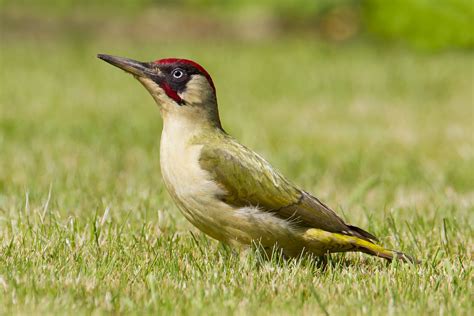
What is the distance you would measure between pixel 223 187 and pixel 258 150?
12.2 ft

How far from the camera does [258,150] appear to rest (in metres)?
7.86

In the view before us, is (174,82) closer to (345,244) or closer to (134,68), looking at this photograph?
(134,68)

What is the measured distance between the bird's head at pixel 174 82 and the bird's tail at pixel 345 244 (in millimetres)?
778

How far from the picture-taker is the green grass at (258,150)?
11.8 feet

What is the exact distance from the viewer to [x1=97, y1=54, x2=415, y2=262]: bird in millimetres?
4152

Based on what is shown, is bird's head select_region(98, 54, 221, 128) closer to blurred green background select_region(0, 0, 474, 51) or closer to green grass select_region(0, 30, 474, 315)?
green grass select_region(0, 30, 474, 315)

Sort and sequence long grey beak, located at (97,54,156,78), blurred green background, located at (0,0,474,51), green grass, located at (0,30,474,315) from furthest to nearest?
blurred green background, located at (0,0,474,51)
long grey beak, located at (97,54,156,78)
green grass, located at (0,30,474,315)

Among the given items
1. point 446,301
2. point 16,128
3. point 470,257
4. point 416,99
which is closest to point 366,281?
point 446,301

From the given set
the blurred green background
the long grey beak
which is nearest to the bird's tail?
the long grey beak

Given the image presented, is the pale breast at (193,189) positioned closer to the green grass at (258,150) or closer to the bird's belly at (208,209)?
the bird's belly at (208,209)

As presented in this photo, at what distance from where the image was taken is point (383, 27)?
15.3 m

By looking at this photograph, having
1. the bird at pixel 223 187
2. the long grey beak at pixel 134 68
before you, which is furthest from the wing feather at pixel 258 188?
the long grey beak at pixel 134 68

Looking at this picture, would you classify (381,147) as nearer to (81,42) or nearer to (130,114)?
(130,114)

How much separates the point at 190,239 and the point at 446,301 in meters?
1.61
